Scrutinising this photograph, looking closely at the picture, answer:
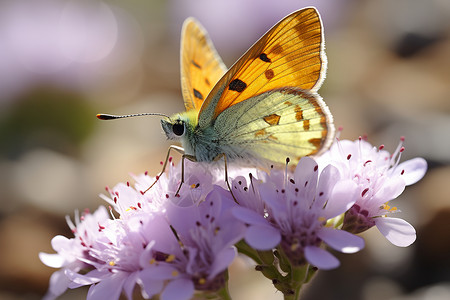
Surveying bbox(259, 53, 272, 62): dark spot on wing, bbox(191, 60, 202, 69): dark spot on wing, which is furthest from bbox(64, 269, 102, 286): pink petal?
bbox(191, 60, 202, 69): dark spot on wing

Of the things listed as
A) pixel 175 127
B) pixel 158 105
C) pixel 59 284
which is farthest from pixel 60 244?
pixel 158 105

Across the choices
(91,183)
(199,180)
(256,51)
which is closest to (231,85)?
(256,51)

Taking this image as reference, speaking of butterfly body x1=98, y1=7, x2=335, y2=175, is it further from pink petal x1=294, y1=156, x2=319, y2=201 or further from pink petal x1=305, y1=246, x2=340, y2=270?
pink petal x1=305, y1=246, x2=340, y2=270

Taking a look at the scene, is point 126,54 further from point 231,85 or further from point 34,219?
point 231,85

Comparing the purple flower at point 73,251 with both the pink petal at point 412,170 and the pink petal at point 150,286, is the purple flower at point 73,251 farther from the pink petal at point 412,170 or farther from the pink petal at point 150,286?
the pink petal at point 412,170

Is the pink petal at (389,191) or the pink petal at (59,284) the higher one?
the pink petal at (389,191)

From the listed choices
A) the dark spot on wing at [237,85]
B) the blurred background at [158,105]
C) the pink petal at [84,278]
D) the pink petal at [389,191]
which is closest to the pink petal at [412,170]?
the pink petal at [389,191]
